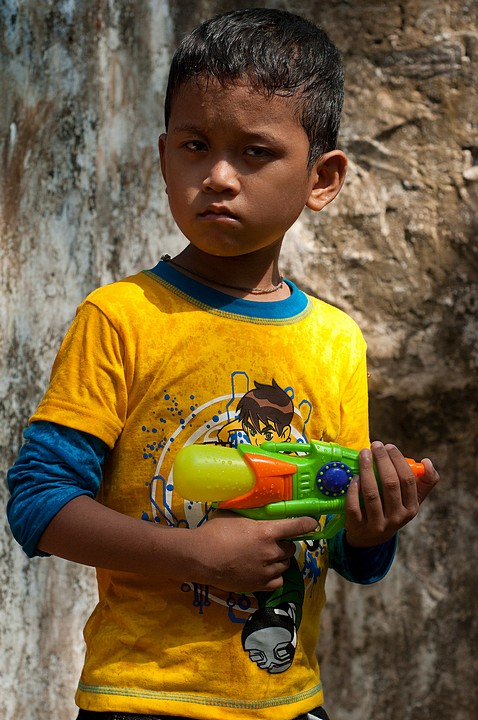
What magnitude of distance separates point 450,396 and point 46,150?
1193 millimetres

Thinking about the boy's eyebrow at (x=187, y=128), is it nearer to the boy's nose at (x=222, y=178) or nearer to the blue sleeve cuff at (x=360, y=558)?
the boy's nose at (x=222, y=178)

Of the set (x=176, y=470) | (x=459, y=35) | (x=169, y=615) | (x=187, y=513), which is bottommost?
(x=169, y=615)

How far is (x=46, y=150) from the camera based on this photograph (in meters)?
2.55

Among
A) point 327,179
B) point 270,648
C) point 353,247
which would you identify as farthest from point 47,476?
point 353,247

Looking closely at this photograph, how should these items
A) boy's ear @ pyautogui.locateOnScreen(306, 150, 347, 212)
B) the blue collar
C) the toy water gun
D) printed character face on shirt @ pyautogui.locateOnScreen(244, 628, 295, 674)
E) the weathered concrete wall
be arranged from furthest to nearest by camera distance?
the weathered concrete wall
boy's ear @ pyautogui.locateOnScreen(306, 150, 347, 212)
the blue collar
printed character face on shirt @ pyautogui.locateOnScreen(244, 628, 295, 674)
the toy water gun

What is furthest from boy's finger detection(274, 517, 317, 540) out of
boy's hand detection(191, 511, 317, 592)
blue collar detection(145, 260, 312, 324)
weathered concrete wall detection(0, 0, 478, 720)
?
weathered concrete wall detection(0, 0, 478, 720)

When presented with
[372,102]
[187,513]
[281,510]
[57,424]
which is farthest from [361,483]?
[372,102]

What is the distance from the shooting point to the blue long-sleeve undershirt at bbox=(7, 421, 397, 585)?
4.76 ft

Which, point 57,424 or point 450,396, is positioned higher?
point 57,424

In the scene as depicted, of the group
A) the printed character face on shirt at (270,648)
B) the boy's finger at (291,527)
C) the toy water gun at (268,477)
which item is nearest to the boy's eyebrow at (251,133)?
the toy water gun at (268,477)

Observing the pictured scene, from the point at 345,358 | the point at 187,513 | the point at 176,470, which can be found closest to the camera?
the point at 176,470

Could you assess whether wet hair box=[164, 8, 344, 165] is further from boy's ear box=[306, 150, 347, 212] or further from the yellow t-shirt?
the yellow t-shirt

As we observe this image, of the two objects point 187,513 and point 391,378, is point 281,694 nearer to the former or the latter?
point 187,513

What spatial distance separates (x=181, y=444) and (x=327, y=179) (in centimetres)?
57
